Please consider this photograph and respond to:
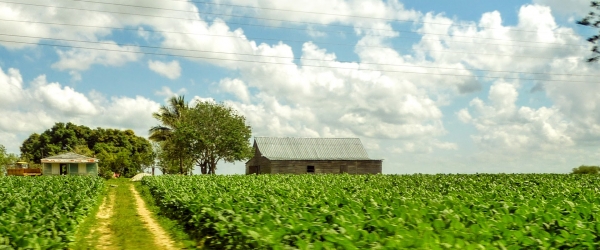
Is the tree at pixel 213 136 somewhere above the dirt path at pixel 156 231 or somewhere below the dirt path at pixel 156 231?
above

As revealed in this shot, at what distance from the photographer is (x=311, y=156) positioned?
57.1m

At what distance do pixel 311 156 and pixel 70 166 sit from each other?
83.9ft

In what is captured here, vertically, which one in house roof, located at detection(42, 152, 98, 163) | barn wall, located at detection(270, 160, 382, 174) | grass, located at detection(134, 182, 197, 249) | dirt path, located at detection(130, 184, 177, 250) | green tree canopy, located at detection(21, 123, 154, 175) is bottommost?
dirt path, located at detection(130, 184, 177, 250)

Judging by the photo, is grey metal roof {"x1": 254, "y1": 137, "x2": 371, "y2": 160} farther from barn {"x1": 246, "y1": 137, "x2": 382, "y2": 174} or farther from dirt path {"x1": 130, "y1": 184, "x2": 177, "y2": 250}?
dirt path {"x1": 130, "y1": 184, "x2": 177, "y2": 250}

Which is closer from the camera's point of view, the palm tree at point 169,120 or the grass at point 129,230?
the grass at point 129,230

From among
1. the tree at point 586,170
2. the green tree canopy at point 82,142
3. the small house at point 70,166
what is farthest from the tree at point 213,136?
the tree at point 586,170

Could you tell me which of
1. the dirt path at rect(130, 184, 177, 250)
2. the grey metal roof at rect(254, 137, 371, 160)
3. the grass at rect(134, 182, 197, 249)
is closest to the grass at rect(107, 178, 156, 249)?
the dirt path at rect(130, 184, 177, 250)

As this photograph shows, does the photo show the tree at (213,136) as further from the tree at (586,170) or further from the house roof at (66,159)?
the tree at (586,170)

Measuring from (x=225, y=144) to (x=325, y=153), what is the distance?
1053 cm

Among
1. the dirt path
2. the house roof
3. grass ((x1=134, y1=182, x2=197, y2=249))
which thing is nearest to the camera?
grass ((x1=134, y1=182, x2=197, y2=249))

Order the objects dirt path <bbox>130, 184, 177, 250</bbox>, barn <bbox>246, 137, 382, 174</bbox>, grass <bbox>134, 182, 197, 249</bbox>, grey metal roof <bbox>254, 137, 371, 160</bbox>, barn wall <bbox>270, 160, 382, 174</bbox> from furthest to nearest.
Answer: grey metal roof <bbox>254, 137, 371, 160</bbox> → barn <bbox>246, 137, 382, 174</bbox> → barn wall <bbox>270, 160, 382, 174</bbox> → dirt path <bbox>130, 184, 177, 250</bbox> → grass <bbox>134, 182, 197, 249</bbox>

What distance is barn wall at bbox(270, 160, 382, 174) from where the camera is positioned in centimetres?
5512

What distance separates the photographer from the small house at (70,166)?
57.5 metres

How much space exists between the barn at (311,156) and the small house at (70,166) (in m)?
17.0
